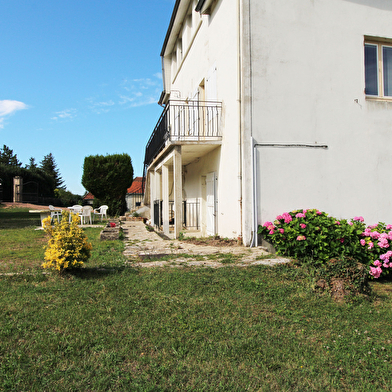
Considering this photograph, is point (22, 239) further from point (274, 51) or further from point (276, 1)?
point (276, 1)

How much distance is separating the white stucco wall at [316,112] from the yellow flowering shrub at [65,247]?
13.2ft

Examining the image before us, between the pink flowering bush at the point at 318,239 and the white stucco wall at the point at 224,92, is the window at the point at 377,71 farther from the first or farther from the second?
the pink flowering bush at the point at 318,239

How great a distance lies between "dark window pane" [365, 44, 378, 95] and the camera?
9.08m

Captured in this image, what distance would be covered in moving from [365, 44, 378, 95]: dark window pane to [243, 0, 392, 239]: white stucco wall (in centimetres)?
34

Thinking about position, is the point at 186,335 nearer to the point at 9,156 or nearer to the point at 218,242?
the point at 218,242

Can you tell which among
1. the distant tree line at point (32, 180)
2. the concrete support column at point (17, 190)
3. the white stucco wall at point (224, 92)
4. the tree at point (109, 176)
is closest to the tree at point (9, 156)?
the distant tree line at point (32, 180)

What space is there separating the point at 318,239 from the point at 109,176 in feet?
58.2

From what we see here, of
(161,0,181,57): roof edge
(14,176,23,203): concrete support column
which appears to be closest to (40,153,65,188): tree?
(14,176,23,203): concrete support column

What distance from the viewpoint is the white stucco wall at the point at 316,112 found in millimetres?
8234

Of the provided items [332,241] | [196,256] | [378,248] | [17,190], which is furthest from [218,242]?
[17,190]

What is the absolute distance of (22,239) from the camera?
34.4 ft

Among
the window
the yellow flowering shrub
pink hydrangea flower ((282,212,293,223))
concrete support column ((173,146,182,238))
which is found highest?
the window

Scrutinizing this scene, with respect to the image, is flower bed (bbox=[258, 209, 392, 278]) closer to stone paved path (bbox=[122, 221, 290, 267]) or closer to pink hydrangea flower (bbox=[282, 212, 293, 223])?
pink hydrangea flower (bbox=[282, 212, 293, 223])

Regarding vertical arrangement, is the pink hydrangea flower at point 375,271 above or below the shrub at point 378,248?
below
